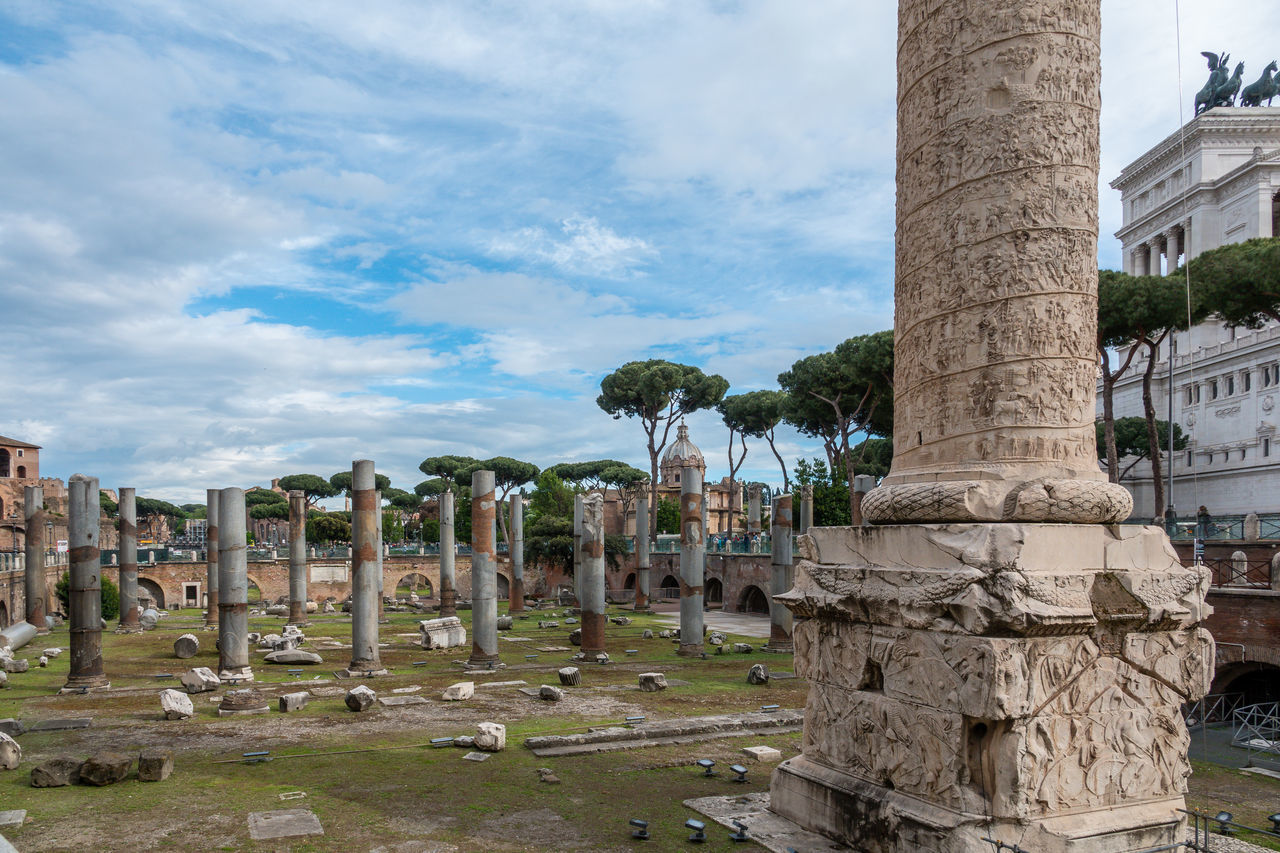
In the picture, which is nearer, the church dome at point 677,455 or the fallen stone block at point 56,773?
the fallen stone block at point 56,773

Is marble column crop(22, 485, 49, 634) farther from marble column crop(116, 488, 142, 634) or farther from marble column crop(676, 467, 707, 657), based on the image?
marble column crop(676, 467, 707, 657)

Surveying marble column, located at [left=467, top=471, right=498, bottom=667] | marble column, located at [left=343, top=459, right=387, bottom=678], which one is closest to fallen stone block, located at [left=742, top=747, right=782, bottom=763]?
marble column, located at [left=467, top=471, right=498, bottom=667]

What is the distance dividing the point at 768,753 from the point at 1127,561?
15.1 ft

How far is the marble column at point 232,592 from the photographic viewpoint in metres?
14.9

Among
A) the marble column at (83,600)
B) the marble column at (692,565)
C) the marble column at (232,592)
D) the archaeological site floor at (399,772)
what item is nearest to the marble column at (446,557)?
the marble column at (692,565)

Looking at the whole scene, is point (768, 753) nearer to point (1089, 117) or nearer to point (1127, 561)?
point (1127, 561)

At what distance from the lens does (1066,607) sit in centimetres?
534

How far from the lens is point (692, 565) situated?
19.4 metres

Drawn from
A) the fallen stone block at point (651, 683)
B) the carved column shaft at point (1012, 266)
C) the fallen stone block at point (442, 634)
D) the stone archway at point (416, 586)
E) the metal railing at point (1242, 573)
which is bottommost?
the stone archway at point (416, 586)

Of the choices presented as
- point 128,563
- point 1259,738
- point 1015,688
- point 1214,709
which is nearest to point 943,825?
point 1015,688

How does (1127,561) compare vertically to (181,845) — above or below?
above

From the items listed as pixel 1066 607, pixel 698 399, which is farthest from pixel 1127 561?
pixel 698 399

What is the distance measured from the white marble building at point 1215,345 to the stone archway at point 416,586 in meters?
Result: 34.9

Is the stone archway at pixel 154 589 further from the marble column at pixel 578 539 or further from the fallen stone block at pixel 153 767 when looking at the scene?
the fallen stone block at pixel 153 767
